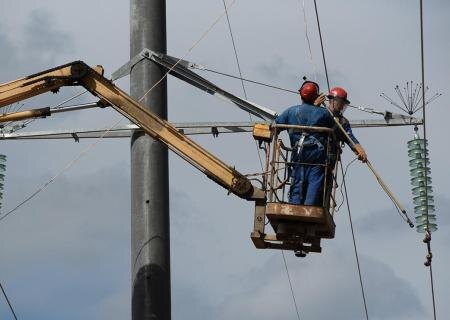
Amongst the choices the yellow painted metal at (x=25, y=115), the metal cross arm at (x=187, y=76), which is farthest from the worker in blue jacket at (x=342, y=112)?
the yellow painted metal at (x=25, y=115)

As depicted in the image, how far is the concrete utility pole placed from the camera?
961 inches

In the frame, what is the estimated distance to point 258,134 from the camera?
23.1m

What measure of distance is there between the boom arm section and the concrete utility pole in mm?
1336

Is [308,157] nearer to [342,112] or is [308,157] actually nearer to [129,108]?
[342,112]

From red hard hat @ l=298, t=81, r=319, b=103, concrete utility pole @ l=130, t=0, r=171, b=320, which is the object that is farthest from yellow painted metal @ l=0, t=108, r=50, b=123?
red hard hat @ l=298, t=81, r=319, b=103

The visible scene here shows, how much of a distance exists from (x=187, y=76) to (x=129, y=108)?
2.34m

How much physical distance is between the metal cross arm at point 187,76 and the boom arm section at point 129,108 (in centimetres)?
160

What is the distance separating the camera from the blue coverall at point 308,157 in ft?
75.3

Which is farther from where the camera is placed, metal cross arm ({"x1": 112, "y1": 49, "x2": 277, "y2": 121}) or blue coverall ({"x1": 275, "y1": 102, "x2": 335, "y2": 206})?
metal cross arm ({"x1": 112, "y1": 49, "x2": 277, "y2": 121})

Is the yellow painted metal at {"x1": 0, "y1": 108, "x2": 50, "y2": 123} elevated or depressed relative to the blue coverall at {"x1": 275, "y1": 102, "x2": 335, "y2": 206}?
elevated

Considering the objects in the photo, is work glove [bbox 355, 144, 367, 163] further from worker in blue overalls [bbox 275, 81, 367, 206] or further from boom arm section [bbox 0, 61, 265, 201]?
boom arm section [bbox 0, 61, 265, 201]

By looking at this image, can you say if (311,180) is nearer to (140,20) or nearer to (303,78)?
(303,78)

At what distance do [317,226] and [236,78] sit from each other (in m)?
3.93

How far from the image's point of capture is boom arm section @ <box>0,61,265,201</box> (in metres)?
23.4
